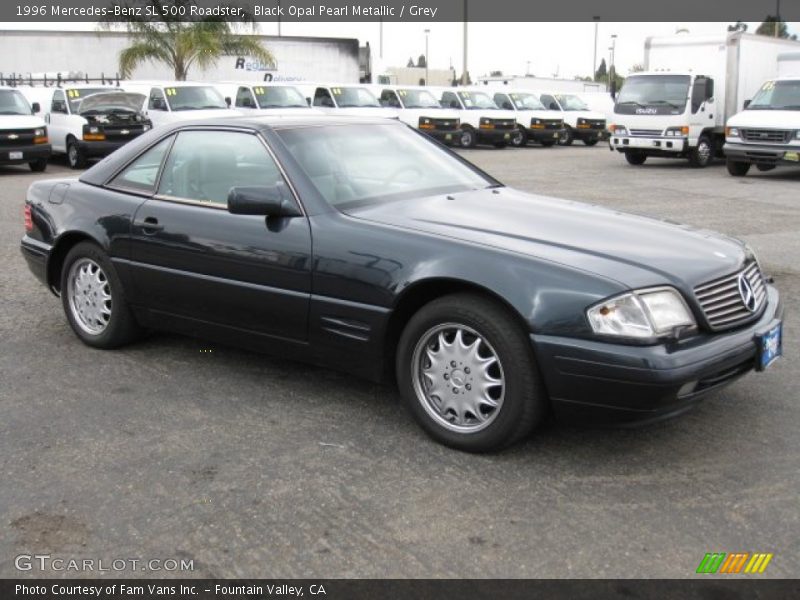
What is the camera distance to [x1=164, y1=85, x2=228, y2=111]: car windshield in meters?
19.8

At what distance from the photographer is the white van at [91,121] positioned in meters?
18.5

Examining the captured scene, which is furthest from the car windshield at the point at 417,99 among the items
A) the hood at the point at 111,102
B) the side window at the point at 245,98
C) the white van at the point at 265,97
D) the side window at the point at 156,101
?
the hood at the point at 111,102

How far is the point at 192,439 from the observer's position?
4.00 m

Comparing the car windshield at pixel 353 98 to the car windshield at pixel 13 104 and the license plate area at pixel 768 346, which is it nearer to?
the car windshield at pixel 13 104

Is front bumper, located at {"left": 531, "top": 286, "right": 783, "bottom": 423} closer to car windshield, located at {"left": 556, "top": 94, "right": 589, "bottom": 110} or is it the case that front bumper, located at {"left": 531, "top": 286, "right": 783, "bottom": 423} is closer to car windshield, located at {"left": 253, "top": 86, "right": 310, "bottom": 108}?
car windshield, located at {"left": 253, "top": 86, "right": 310, "bottom": 108}

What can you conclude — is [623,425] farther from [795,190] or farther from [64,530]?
[795,190]

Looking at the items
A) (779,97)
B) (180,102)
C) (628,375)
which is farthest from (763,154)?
(628,375)

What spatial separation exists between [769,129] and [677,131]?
3075 millimetres

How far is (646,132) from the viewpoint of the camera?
19.8m

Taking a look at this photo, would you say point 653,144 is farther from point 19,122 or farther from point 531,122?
point 19,122

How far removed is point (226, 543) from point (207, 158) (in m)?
2.45

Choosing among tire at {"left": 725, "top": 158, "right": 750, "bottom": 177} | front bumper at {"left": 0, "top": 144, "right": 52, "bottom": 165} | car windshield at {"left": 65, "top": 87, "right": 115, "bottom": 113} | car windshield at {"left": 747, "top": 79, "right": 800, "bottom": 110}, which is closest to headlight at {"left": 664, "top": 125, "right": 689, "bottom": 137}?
tire at {"left": 725, "top": 158, "right": 750, "bottom": 177}

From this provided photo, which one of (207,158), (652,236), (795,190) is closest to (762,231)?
(795,190)
